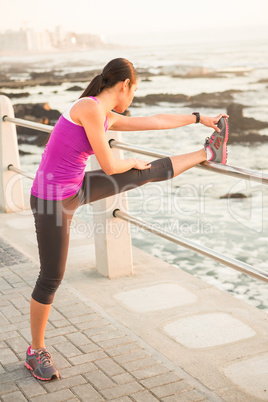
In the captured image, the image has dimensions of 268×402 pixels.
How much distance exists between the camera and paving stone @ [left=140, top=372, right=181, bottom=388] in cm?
296

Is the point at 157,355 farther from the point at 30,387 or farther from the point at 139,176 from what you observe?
the point at 139,176

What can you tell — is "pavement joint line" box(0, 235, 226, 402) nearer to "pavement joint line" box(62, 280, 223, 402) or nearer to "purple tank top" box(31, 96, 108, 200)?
"pavement joint line" box(62, 280, 223, 402)

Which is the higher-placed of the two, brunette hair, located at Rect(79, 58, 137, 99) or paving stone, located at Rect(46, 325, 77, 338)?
brunette hair, located at Rect(79, 58, 137, 99)

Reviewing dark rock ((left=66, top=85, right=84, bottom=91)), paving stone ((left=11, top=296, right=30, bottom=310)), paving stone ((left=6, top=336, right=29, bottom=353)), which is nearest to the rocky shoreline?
dark rock ((left=66, top=85, right=84, bottom=91))

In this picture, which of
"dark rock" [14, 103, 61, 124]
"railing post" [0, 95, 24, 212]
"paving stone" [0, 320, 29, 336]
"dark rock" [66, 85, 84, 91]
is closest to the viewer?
"paving stone" [0, 320, 29, 336]

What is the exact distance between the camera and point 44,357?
121 inches

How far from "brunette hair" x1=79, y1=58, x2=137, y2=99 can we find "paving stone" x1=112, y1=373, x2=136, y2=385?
1.44 meters

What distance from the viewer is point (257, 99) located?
2245 inches

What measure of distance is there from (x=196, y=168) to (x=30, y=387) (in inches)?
453

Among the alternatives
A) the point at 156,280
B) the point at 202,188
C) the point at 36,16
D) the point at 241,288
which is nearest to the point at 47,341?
the point at 156,280

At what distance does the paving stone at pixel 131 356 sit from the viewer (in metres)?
3.21

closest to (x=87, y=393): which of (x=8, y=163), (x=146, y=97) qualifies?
(x=8, y=163)

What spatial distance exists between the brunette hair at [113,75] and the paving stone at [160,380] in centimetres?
146

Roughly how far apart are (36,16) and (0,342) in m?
43.1
